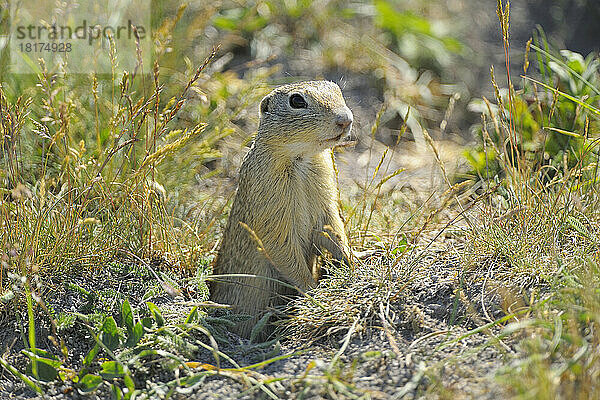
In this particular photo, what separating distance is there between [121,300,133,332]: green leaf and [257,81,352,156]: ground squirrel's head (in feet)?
3.75

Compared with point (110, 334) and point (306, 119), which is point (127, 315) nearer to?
point (110, 334)

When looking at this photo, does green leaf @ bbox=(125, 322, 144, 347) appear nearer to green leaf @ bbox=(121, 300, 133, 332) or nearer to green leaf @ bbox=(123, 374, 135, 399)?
green leaf @ bbox=(121, 300, 133, 332)

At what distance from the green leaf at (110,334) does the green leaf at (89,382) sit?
0.19 meters

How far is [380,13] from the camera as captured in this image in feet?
24.0

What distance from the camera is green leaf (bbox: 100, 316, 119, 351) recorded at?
3.02 metres

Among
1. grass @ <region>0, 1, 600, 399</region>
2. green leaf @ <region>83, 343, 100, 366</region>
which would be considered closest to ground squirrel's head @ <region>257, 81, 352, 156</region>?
grass @ <region>0, 1, 600, 399</region>

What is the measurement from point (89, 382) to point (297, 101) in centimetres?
171

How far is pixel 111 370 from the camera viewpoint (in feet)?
9.37

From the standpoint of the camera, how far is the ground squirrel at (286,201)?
344 cm

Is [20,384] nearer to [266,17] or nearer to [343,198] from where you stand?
[343,198]

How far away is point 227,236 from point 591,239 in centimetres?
191

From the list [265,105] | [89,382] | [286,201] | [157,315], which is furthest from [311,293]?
[89,382]

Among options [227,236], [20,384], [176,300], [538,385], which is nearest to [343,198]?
[227,236]

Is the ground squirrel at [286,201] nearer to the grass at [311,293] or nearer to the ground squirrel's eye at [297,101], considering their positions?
the ground squirrel's eye at [297,101]
